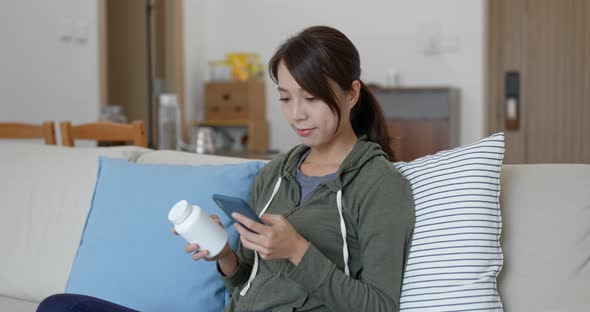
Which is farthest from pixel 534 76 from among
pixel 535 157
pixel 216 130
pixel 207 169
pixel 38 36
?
pixel 207 169

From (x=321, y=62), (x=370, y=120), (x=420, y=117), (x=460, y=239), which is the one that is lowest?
(x=460, y=239)

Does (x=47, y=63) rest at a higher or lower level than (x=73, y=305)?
higher

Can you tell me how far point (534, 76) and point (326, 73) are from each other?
4.17 m

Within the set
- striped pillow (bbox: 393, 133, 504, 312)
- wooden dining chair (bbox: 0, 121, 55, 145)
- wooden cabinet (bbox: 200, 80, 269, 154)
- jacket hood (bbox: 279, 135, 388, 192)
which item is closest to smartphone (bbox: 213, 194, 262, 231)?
jacket hood (bbox: 279, 135, 388, 192)

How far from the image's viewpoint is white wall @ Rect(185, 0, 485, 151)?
5.66m

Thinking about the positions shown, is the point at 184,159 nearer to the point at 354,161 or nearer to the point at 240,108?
the point at 354,161

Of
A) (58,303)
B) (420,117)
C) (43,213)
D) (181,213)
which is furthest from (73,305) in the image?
(420,117)

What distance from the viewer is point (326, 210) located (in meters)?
1.49

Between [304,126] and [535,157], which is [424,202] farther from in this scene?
[535,157]

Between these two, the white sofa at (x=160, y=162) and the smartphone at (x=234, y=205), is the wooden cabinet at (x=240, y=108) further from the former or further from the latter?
the smartphone at (x=234, y=205)

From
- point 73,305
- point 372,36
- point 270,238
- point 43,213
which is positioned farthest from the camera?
point 372,36

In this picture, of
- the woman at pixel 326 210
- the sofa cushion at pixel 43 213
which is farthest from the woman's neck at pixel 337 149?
the sofa cushion at pixel 43 213

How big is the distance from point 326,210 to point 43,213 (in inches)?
43.8

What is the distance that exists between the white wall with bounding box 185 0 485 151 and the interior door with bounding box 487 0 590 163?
25cm
